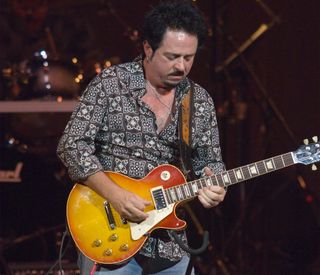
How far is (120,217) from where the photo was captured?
3959 millimetres

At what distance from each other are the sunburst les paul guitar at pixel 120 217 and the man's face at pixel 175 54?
Result: 42 cm

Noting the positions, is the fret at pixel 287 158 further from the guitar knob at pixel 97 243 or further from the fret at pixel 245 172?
the guitar knob at pixel 97 243

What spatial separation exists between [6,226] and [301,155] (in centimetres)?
271

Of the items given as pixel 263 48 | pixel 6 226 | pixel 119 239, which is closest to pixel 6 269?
pixel 6 226

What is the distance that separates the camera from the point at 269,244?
23.1ft

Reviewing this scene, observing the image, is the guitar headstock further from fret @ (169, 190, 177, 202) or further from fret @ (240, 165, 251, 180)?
fret @ (169, 190, 177, 202)

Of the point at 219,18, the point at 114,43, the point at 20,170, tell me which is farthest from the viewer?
the point at 114,43

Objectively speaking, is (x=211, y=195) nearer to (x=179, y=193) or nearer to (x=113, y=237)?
(x=179, y=193)

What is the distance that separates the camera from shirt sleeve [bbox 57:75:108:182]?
3.89 metres

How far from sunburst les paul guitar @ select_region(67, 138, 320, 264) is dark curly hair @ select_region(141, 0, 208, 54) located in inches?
23.0

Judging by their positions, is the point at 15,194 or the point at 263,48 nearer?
the point at 15,194

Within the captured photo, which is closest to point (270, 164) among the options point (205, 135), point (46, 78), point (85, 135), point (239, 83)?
point (205, 135)

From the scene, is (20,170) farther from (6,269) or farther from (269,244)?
(269,244)

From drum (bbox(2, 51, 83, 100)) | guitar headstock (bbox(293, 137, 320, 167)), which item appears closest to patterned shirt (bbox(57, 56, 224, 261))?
guitar headstock (bbox(293, 137, 320, 167))
